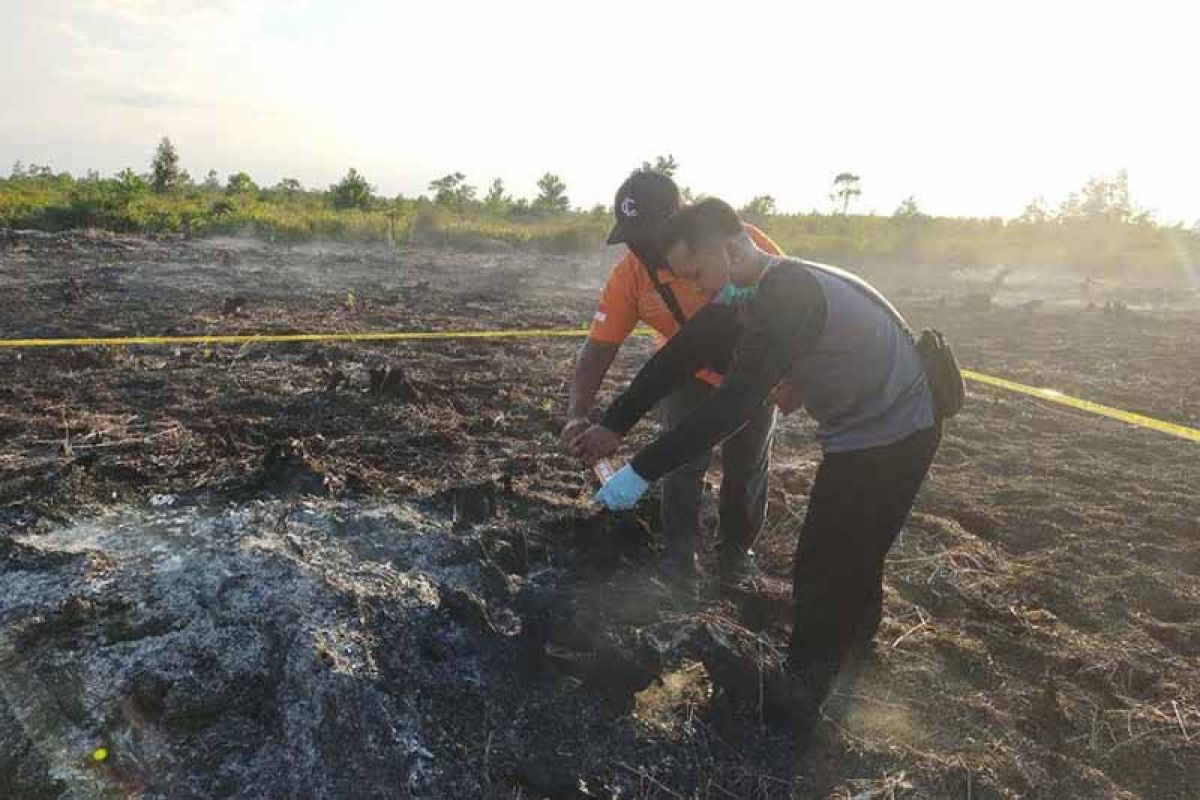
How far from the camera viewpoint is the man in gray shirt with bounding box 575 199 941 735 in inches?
92.3

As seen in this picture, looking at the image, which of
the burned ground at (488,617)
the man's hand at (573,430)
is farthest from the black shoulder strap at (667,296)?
the burned ground at (488,617)

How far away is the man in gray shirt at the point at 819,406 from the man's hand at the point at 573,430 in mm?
130

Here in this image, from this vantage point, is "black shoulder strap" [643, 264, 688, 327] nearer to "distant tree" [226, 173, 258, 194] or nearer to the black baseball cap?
the black baseball cap

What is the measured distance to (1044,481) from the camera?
16.5 feet

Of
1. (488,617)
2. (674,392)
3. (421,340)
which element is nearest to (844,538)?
(674,392)

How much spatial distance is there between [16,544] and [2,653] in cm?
72

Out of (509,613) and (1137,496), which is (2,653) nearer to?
(509,613)

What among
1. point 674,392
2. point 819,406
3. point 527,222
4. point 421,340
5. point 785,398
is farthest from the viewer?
point 527,222

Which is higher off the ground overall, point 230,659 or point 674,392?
point 674,392

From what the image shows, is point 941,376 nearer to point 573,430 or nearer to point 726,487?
point 726,487

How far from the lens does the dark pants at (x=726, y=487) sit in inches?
132

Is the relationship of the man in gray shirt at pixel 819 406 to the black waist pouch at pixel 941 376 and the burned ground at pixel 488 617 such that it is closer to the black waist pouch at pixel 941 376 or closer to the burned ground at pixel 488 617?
the black waist pouch at pixel 941 376

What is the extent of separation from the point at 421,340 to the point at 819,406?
6311 mm

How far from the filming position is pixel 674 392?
3316mm
